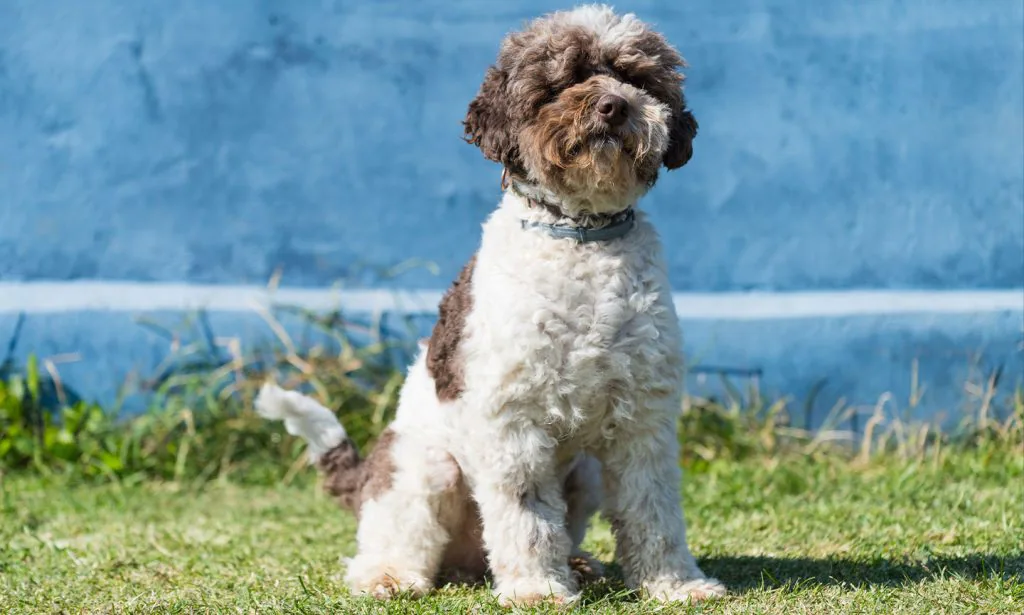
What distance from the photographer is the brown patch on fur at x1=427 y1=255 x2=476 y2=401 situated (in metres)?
4.14

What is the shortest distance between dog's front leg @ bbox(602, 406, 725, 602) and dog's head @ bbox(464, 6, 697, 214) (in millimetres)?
774

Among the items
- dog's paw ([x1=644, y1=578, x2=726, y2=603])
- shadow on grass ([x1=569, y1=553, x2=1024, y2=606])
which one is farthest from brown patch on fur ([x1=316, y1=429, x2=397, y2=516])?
dog's paw ([x1=644, y1=578, x2=726, y2=603])

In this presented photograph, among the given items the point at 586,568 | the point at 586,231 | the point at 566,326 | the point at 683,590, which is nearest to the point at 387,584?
the point at 586,568

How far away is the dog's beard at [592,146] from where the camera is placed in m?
3.81

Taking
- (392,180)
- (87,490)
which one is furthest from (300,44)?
(87,490)

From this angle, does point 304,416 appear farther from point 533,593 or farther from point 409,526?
point 533,593

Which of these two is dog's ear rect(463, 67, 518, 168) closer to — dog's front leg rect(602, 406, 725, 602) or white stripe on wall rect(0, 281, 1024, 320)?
dog's front leg rect(602, 406, 725, 602)

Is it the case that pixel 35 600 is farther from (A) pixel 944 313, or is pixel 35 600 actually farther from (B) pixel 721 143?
(A) pixel 944 313

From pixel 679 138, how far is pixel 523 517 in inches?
52.3

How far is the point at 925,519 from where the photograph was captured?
5332mm

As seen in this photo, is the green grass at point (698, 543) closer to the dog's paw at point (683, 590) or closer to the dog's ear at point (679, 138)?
the dog's paw at point (683, 590)

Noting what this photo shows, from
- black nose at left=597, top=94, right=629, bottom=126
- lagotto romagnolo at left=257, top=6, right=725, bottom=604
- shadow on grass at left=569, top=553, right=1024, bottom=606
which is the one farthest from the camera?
shadow on grass at left=569, top=553, right=1024, bottom=606

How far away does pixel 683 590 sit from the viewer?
408 centimetres

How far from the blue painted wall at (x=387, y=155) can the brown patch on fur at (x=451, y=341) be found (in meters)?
2.78
